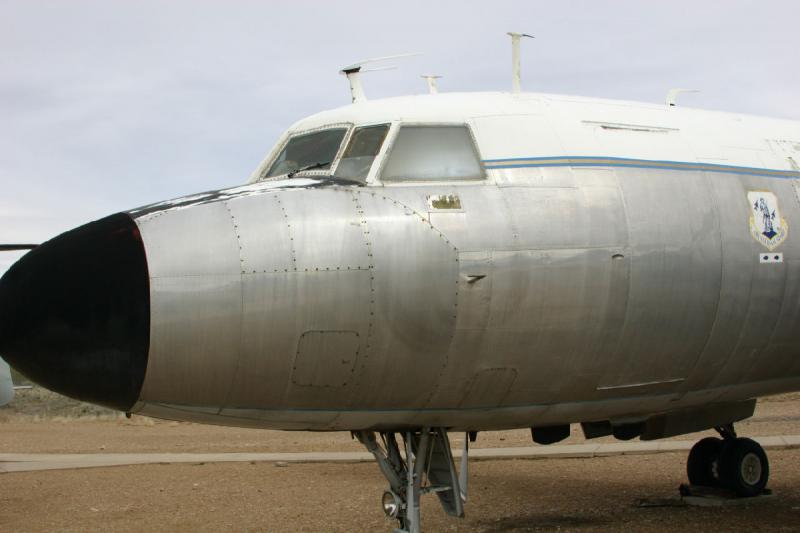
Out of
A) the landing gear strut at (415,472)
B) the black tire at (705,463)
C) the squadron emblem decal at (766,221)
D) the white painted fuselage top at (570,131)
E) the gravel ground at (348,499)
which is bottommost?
the gravel ground at (348,499)

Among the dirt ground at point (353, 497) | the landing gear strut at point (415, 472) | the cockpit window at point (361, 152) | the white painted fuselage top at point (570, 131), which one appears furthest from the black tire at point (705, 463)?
the cockpit window at point (361, 152)

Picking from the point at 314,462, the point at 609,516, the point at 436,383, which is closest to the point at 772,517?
the point at 609,516

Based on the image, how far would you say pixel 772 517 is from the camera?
1039 centimetres

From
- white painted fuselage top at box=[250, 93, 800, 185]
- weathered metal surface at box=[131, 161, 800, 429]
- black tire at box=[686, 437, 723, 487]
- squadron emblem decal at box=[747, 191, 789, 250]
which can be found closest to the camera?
weathered metal surface at box=[131, 161, 800, 429]

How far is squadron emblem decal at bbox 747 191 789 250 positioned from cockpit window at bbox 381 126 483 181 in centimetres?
252

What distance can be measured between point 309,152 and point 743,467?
696 centimetres

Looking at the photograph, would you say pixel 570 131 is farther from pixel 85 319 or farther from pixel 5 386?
pixel 5 386

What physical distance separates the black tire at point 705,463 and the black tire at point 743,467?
15 cm

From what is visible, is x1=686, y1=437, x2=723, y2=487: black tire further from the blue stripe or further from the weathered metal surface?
the blue stripe

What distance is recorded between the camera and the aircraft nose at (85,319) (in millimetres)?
5609

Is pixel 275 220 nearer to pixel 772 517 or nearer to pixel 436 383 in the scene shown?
pixel 436 383

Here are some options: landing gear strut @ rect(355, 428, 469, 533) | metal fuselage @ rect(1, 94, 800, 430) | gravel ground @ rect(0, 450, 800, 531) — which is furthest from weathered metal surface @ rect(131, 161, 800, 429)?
gravel ground @ rect(0, 450, 800, 531)

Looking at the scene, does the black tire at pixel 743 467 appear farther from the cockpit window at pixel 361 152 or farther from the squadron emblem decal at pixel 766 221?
the cockpit window at pixel 361 152

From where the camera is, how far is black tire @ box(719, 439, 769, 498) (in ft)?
37.1
